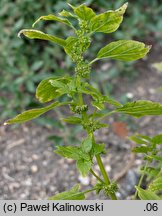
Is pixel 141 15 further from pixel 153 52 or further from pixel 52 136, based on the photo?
pixel 52 136

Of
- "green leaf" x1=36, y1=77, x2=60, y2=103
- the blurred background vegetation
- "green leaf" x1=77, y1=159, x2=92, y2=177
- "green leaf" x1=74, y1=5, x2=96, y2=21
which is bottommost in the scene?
"green leaf" x1=77, y1=159, x2=92, y2=177

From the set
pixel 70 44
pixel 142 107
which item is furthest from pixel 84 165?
pixel 70 44

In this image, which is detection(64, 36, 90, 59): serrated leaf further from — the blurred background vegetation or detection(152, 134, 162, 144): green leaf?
the blurred background vegetation

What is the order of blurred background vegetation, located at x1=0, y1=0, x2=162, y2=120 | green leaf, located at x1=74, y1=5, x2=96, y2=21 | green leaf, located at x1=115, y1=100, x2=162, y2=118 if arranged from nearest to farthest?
green leaf, located at x1=74, y1=5, x2=96, y2=21
green leaf, located at x1=115, y1=100, x2=162, y2=118
blurred background vegetation, located at x1=0, y1=0, x2=162, y2=120

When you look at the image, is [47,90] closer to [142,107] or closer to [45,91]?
[45,91]

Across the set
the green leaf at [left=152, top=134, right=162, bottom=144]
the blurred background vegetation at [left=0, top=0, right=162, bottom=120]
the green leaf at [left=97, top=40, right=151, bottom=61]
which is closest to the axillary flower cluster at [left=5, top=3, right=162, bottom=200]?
the green leaf at [left=97, top=40, right=151, bottom=61]

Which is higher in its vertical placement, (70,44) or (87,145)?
(70,44)

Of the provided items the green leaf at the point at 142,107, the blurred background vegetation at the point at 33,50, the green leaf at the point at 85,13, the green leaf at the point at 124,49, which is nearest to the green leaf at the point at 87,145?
the green leaf at the point at 142,107

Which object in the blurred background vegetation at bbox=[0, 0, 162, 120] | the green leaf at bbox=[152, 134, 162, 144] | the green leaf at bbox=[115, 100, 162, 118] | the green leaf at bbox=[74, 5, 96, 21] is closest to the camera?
the green leaf at bbox=[74, 5, 96, 21]
